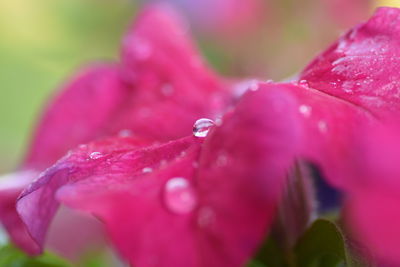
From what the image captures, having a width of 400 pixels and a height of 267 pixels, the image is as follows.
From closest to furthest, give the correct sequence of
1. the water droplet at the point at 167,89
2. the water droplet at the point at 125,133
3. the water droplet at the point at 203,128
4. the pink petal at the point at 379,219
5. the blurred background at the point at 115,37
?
the pink petal at the point at 379,219, the water droplet at the point at 203,128, the water droplet at the point at 125,133, the water droplet at the point at 167,89, the blurred background at the point at 115,37

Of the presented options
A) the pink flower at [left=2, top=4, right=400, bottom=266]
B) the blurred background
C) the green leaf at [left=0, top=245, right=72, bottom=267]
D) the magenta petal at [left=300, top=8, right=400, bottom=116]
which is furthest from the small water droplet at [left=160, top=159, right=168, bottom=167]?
the blurred background

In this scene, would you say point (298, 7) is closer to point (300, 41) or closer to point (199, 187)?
point (300, 41)

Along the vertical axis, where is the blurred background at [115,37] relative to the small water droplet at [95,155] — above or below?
above

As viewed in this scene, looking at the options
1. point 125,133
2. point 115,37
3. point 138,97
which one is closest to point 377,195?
point 125,133

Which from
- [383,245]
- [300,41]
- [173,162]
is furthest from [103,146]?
[300,41]

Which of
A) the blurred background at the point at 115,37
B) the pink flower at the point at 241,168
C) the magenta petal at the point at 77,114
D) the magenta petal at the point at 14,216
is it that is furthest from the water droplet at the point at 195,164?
the blurred background at the point at 115,37

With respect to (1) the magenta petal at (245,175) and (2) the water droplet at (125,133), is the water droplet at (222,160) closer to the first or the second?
(1) the magenta petal at (245,175)
